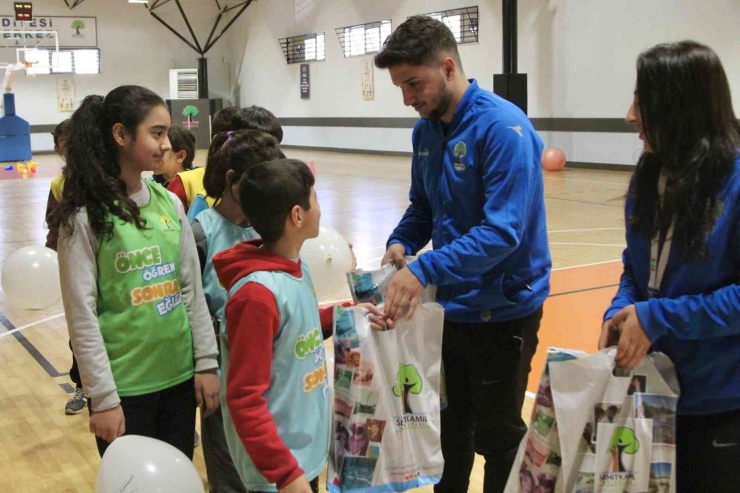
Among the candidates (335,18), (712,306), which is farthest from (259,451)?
(335,18)

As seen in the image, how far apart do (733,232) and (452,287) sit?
0.82 metres

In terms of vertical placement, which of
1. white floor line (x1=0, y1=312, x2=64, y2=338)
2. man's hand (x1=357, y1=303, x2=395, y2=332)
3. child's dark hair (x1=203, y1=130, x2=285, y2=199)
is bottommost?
white floor line (x1=0, y1=312, x2=64, y2=338)

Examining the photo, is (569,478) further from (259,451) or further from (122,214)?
(122,214)

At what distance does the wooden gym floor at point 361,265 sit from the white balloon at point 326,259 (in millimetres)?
1059

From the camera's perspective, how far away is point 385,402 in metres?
1.98

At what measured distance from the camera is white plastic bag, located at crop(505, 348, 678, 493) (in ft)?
5.16

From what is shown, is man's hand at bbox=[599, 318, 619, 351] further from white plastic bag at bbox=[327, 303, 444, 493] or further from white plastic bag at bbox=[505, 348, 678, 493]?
white plastic bag at bbox=[327, 303, 444, 493]

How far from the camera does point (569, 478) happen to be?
162 centimetres

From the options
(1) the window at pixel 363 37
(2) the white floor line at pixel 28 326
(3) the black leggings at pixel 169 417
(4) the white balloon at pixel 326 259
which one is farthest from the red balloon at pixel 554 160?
(3) the black leggings at pixel 169 417

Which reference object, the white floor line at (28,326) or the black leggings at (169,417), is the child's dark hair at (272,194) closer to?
the black leggings at (169,417)

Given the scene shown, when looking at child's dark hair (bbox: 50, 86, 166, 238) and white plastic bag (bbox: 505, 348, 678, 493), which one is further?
child's dark hair (bbox: 50, 86, 166, 238)

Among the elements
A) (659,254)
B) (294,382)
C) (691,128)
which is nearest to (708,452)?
(659,254)

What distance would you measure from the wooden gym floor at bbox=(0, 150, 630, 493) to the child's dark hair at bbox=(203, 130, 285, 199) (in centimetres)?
100

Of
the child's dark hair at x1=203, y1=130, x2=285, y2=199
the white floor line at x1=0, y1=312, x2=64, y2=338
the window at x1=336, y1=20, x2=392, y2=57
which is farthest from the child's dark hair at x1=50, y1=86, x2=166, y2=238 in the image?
the window at x1=336, y1=20, x2=392, y2=57
